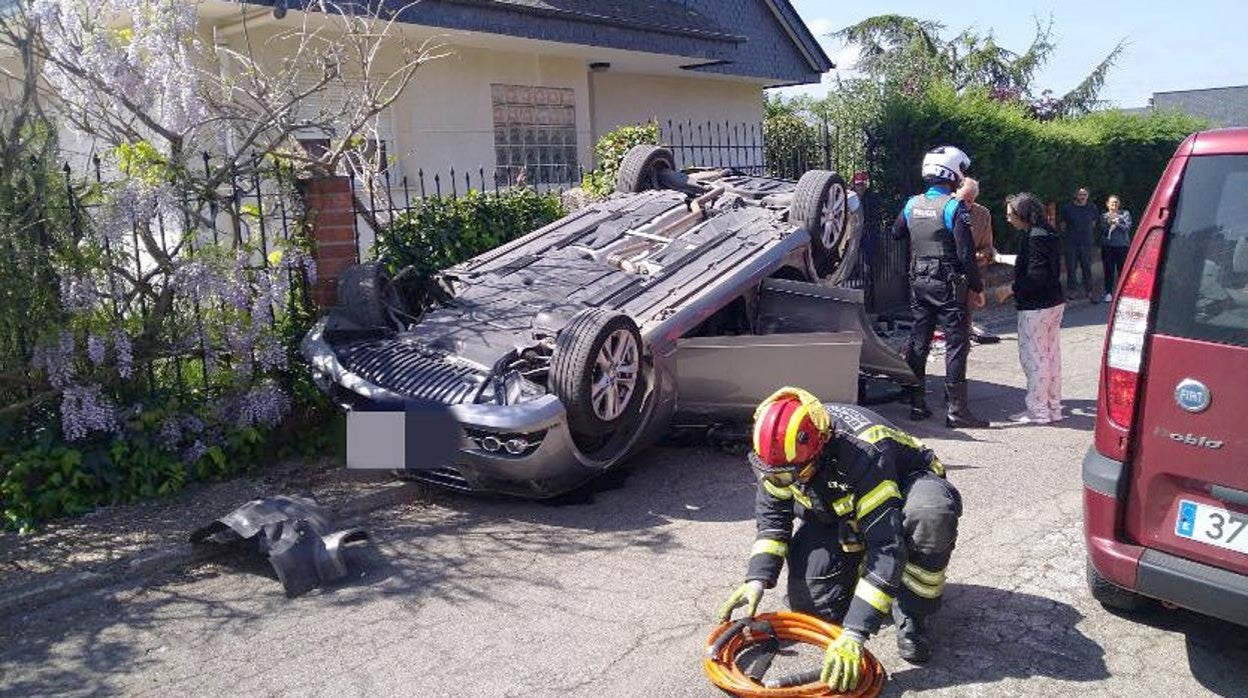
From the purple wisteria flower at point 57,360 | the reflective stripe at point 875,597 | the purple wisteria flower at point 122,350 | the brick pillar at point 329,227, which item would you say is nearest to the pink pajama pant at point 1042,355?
the reflective stripe at point 875,597

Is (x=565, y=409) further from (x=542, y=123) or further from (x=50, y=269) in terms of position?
(x=542, y=123)

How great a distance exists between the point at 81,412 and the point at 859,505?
13.5ft

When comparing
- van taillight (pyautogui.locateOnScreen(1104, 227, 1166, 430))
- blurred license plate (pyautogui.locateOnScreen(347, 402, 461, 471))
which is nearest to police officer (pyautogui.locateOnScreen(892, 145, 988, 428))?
van taillight (pyautogui.locateOnScreen(1104, 227, 1166, 430))

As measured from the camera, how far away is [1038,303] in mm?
7168

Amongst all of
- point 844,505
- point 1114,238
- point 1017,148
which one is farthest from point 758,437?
point 1114,238

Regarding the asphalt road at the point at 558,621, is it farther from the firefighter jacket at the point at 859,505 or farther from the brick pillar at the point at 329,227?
the brick pillar at the point at 329,227

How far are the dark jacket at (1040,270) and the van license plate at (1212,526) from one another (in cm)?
395

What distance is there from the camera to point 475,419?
4.97 metres

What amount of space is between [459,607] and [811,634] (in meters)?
1.47

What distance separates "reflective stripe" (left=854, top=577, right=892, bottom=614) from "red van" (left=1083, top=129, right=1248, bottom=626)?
0.80 metres

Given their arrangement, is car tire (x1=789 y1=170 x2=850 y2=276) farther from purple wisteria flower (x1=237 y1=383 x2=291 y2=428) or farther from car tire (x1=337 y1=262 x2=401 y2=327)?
purple wisteria flower (x1=237 y1=383 x2=291 y2=428)

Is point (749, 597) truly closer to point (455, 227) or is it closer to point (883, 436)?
point (883, 436)

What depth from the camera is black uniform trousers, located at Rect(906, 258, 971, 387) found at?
23.5ft

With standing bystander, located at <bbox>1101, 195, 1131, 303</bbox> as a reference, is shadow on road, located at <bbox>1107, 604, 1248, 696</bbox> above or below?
below
